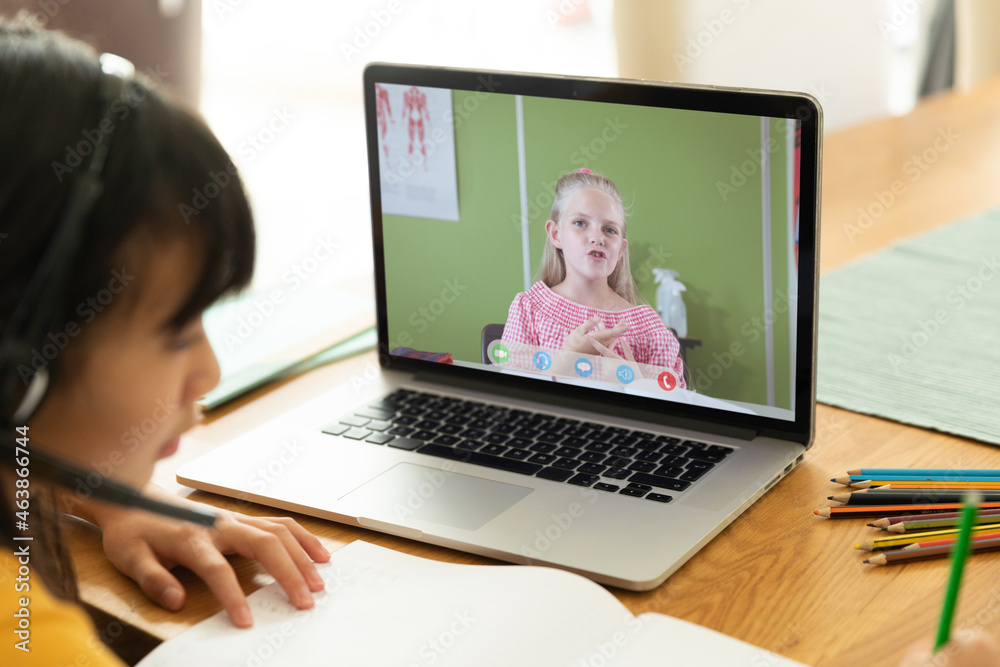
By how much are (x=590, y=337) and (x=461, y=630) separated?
1.09ft

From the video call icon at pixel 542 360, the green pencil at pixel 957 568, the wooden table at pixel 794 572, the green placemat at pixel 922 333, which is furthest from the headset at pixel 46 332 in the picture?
the green placemat at pixel 922 333

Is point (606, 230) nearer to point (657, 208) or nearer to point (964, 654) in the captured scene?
point (657, 208)

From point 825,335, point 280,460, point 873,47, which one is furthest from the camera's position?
point 873,47

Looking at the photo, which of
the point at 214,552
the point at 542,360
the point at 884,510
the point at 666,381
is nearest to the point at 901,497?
the point at 884,510

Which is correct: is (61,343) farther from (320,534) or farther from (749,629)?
(749,629)

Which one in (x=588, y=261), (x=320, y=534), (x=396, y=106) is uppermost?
(x=396, y=106)

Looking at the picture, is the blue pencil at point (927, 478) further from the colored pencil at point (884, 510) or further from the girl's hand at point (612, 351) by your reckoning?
the girl's hand at point (612, 351)

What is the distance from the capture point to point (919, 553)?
68 centimetres

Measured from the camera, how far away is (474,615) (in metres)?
0.63

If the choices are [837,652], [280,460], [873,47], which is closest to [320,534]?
Result: [280,460]

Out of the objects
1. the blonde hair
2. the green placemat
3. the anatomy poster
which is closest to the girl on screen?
the blonde hair

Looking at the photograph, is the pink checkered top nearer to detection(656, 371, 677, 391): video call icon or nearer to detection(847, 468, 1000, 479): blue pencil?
detection(656, 371, 677, 391): video call icon

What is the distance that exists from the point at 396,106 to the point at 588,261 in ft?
0.81

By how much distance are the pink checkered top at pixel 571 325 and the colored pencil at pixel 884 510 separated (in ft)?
0.56
